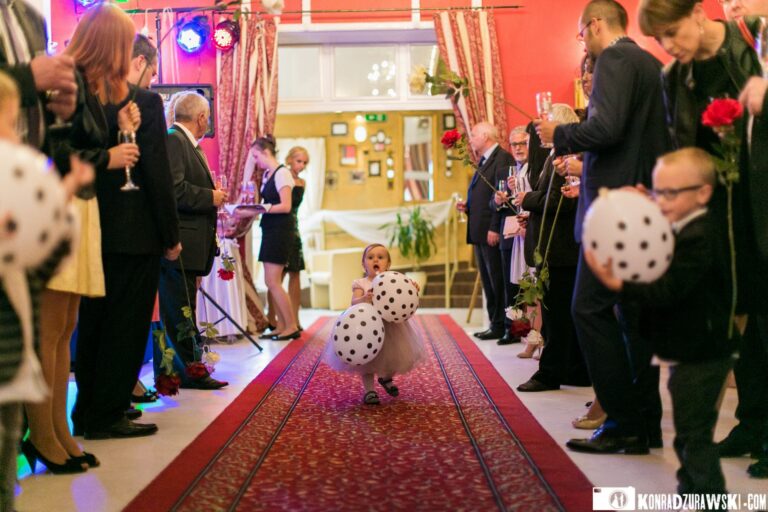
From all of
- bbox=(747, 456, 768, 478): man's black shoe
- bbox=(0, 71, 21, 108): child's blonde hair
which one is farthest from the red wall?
bbox=(0, 71, 21, 108): child's blonde hair

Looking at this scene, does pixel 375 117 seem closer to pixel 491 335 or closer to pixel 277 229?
pixel 277 229

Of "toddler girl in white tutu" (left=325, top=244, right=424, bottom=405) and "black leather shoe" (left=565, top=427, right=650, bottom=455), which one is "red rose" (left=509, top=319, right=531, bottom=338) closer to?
"toddler girl in white tutu" (left=325, top=244, right=424, bottom=405)

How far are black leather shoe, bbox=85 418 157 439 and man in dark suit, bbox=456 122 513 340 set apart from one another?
3955 mm

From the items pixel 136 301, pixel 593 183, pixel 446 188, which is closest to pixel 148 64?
pixel 136 301

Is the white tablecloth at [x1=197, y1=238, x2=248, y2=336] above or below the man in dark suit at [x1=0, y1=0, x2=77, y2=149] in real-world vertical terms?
below

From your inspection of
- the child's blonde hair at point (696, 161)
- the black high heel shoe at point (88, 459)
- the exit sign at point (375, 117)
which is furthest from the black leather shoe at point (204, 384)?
the exit sign at point (375, 117)

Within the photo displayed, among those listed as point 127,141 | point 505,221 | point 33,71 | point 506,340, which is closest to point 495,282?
point 506,340

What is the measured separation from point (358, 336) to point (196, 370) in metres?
1.18

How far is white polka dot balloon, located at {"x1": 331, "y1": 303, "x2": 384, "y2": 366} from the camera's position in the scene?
427 cm

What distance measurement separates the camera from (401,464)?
10.8 ft

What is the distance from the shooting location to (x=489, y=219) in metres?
7.48

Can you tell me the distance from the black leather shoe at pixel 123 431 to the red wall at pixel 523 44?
5291 millimetres

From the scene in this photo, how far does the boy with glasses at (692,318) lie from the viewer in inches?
94.9

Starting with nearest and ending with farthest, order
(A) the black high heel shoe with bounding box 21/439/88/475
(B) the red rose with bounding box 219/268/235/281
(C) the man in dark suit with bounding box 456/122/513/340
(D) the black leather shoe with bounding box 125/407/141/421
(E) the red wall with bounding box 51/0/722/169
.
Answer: (A) the black high heel shoe with bounding box 21/439/88/475, (D) the black leather shoe with bounding box 125/407/141/421, (B) the red rose with bounding box 219/268/235/281, (C) the man in dark suit with bounding box 456/122/513/340, (E) the red wall with bounding box 51/0/722/169
